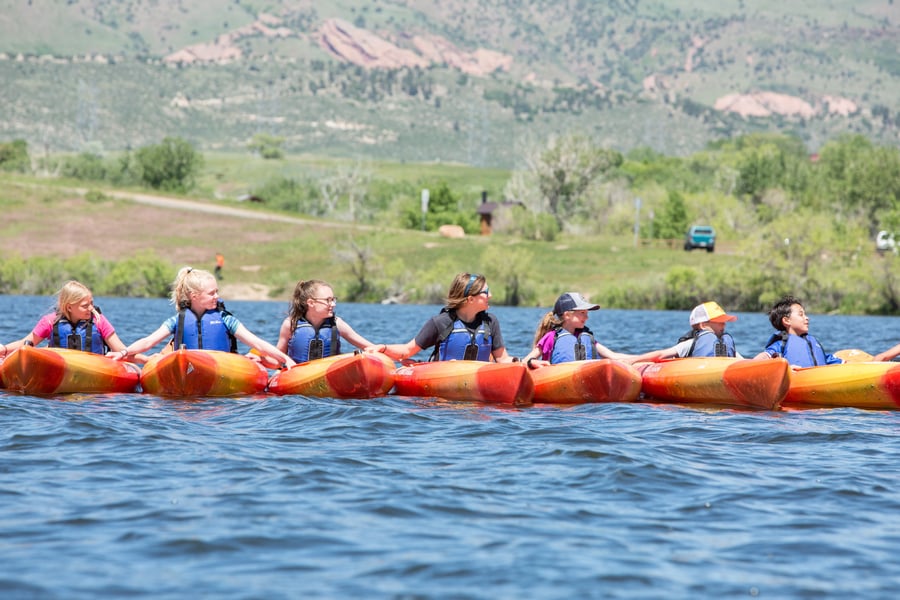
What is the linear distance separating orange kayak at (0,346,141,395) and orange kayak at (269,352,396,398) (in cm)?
172

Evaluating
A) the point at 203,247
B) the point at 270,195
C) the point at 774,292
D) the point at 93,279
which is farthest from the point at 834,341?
the point at 270,195

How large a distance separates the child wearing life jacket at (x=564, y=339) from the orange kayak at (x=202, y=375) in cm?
287

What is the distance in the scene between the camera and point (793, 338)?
1286 centimetres

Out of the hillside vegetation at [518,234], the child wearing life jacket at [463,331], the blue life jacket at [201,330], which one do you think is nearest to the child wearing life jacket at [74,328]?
the blue life jacket at [201,330]

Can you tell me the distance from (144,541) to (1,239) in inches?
2453

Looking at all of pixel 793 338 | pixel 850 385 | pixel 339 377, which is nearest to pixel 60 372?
pixel 339 377

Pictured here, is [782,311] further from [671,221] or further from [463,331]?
[671,221]

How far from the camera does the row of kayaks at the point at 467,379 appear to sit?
1206cm

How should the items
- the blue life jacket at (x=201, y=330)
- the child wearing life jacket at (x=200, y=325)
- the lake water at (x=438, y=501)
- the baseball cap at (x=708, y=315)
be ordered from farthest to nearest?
1. the baseball cap at (x=708, y=315)
2. the blue life jacket at (x=201, y=330)
3. the child wearing life jacket at (x=200, y=325)
4. the lake water at (x=438, y=501)

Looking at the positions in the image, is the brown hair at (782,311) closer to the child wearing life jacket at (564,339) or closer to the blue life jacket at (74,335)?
the child wearing life jacket at (564,339)

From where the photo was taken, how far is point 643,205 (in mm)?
85125

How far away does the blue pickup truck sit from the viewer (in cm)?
6781

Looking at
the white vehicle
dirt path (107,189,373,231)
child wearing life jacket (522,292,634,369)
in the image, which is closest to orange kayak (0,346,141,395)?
child wearing life jacket (522,292,634,369)

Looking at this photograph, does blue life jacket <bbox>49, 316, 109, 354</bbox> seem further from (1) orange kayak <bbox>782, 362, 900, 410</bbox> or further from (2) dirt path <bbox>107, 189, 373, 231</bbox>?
(2) dirt path <bbox>107, 189, 373, 231</bbox>
